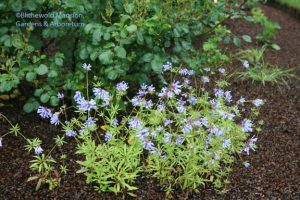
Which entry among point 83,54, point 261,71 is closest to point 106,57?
point 83,54

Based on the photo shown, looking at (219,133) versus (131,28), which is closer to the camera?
(219,133)

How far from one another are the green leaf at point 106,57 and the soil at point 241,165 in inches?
25.6

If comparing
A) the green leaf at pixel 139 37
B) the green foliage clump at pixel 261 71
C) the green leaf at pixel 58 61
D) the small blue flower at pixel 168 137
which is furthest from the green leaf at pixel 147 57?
the green foliage clump at pixel 261 71

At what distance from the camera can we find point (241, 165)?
330cm

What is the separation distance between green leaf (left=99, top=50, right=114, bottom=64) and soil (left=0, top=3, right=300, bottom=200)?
2.13 feet

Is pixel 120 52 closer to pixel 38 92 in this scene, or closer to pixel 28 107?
pixel 38 92

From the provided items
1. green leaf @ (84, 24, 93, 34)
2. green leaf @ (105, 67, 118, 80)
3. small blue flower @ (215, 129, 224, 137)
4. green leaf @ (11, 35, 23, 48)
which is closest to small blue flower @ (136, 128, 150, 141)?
small blue flower @ (215, 129, 224, 137)

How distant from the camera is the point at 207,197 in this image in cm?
292

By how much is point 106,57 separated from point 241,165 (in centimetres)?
122

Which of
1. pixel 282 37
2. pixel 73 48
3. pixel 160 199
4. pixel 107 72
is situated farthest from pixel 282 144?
pixel 282 37

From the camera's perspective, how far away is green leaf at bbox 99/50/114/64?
3.11 meters

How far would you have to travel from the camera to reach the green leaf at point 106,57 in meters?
3.11

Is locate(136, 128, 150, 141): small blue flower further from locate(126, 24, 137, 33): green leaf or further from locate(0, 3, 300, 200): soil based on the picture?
locate(126, 24, 137, 33): green leaf

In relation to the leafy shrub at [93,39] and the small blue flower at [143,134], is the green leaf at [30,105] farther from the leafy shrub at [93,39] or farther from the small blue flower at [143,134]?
the small blue flower at [143,134]
